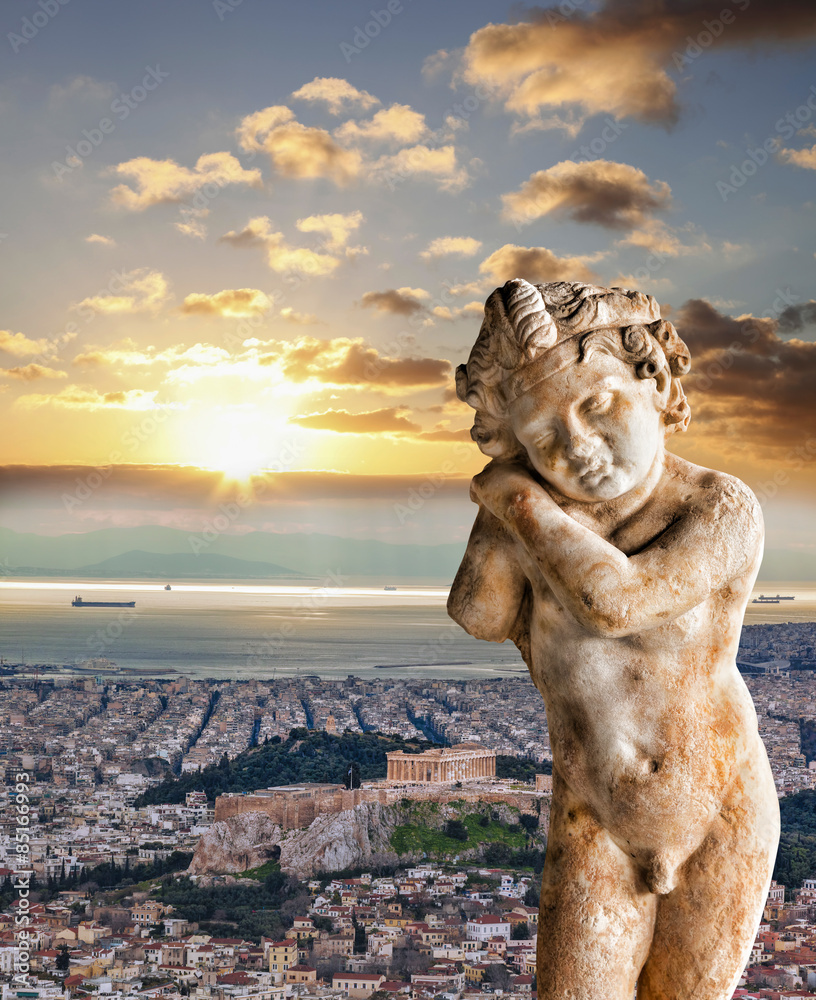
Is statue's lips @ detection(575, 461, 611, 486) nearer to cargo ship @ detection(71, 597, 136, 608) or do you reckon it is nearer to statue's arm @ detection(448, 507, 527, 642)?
statue's arm @ detection(448, 507, 527, 642)

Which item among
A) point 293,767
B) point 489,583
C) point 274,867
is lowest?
point 274,867

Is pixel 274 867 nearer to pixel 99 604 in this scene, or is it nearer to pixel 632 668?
pixel 99 604

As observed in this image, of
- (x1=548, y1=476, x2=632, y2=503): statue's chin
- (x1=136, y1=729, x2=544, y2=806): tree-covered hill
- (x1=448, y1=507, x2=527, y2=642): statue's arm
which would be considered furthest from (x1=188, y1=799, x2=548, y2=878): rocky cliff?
(x1=548, y1=476, x2=632, y2=503): statue's chin

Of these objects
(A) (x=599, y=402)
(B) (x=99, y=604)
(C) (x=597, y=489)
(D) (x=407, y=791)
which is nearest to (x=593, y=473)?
(C) (x=597, y=489)

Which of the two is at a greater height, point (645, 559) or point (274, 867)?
point (645, 559)

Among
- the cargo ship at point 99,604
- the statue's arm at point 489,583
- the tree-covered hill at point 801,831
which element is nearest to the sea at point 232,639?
the cargo ship at point 99,604

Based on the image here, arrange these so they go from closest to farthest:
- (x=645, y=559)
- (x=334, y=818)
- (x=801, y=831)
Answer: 1. (x=645, y=559)
2. (x=801, y=831)
3. (x=334, y=818)

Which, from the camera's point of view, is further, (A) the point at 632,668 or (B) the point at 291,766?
(B) the point at 291,766
